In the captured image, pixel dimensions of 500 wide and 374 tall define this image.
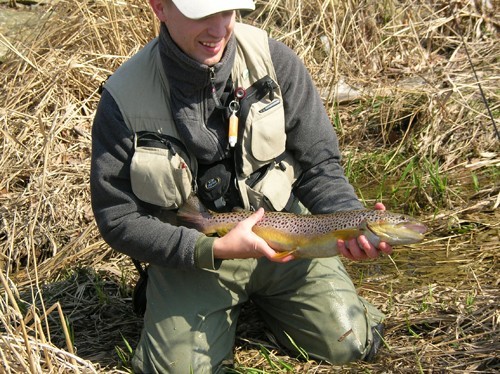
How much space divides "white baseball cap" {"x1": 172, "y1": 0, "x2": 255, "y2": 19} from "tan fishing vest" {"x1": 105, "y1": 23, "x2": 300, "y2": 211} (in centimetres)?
39

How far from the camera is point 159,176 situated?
135 inches

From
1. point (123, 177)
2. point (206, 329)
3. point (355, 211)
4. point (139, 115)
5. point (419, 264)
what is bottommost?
point (419, 264)

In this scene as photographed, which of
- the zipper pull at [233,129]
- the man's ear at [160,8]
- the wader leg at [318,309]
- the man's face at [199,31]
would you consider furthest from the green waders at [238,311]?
the man's ear at [160,8]

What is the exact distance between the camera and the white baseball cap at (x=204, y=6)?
3141 millimetres

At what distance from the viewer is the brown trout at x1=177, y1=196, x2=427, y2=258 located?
313 cm

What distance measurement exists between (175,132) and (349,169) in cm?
198

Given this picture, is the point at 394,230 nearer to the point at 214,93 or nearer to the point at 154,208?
the point at 214,93

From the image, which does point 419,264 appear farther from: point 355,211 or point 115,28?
point 115,28

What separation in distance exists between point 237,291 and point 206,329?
0.76ft

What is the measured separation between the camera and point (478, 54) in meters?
6.38

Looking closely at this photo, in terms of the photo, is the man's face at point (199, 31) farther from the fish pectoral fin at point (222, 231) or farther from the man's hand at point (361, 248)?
the man's hand at point (361, 248)

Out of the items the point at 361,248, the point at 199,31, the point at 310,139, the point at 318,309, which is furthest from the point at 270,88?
the point at 318,309

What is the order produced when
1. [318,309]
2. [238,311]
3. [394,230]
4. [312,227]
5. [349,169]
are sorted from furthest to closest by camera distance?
1. [349,169]
2. [238,311]
3. [318,309]
4. [312,227]
5. [394,230]

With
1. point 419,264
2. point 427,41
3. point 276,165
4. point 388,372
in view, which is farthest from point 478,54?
point 388,372
